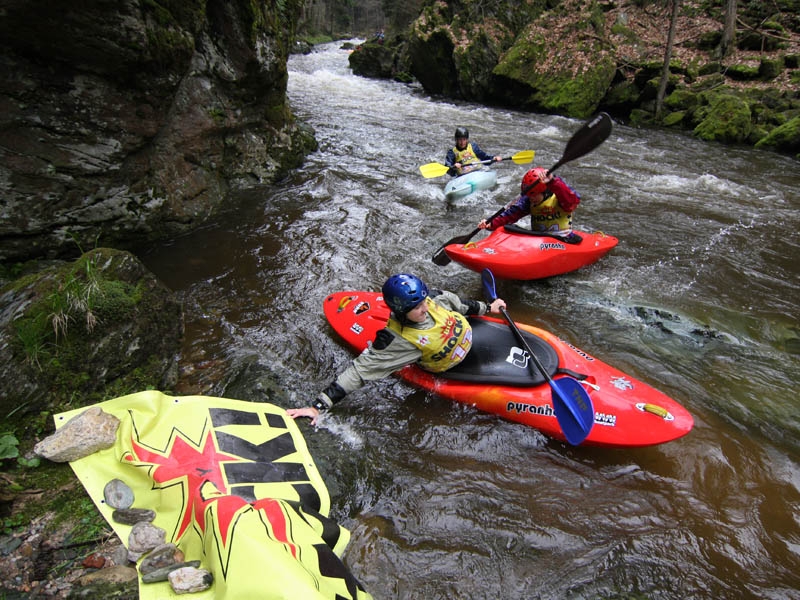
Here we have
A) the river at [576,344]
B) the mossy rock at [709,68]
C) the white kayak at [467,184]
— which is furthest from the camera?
the mossy rock at [709,68]

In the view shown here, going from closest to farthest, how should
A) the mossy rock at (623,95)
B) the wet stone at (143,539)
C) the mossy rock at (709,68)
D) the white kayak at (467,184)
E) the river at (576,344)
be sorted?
the wet stone at (143,539)
the river at (576,344)
the white kayak at (467,184)
the mossy rock at (709,68)
the mossy rock at (623,95)

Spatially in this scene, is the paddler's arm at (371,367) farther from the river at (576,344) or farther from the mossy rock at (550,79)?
the mossy rock at (550,79)

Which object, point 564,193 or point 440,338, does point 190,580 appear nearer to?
point 440,338

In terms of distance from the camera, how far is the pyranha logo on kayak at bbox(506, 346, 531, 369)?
125 inches

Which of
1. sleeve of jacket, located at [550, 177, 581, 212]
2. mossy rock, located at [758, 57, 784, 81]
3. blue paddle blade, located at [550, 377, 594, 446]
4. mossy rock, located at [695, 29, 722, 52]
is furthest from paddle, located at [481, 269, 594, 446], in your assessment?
mossy rock, located at [695, 29, 722, 52]

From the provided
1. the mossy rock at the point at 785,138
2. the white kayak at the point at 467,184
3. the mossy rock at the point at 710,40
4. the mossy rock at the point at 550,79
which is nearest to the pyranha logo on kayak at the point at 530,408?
the white kayak at the point at 467,184

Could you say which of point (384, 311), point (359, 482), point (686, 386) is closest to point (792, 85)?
point (686, 386)

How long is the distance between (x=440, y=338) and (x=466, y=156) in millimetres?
5161

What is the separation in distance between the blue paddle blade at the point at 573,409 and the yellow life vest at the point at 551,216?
8.33 ft

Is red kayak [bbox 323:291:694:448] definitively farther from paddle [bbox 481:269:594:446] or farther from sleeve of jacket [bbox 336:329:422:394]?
sleeve of jacket [bbox 336:329:422:394]

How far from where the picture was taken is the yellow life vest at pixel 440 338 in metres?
3.02

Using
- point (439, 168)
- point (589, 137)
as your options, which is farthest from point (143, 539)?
point (439, 168)

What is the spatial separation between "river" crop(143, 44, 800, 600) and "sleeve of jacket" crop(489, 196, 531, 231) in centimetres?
77

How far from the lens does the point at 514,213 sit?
201 inches
